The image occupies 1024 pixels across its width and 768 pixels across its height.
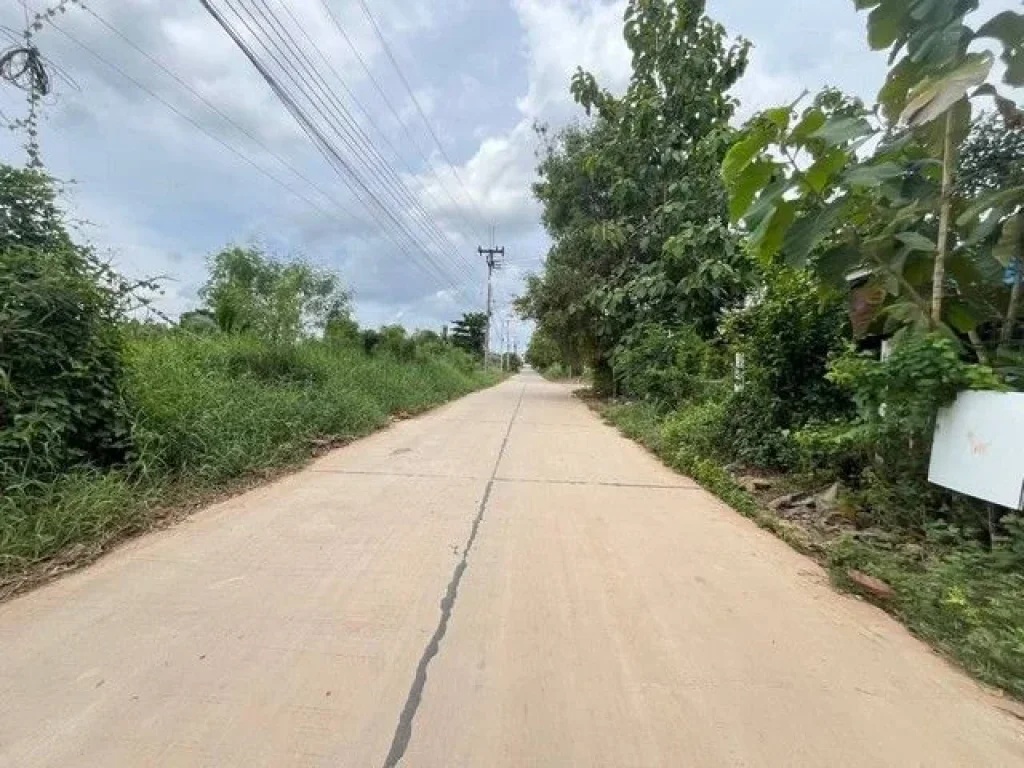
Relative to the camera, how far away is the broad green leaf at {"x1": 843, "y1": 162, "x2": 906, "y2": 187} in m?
3.52

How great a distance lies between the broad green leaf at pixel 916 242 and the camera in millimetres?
3734

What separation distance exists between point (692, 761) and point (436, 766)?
82cm

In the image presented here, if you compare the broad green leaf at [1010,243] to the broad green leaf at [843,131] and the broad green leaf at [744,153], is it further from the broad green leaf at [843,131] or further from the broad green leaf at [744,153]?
the broad green leaf at [744,153]

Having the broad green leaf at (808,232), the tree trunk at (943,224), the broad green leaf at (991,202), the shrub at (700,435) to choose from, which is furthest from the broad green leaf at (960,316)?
the shrub at (700,435)

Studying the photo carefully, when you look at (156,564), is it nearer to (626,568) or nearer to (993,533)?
(626,568)

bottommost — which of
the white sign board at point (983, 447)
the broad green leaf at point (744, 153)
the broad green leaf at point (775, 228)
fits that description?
the white sign board at point (983, 447)

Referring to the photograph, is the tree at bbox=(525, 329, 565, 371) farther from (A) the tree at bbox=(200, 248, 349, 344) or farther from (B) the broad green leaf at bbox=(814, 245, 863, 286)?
(B) the broad green leaf at bbox=(814, 245, 863, 286)

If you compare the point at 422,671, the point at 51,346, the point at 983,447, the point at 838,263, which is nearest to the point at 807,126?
the point at 838,263

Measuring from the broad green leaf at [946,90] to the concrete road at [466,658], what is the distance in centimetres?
267

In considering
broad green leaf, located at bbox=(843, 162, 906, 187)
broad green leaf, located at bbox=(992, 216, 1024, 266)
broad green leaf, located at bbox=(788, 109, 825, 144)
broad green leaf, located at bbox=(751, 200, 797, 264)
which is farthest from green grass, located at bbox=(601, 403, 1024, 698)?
broad green leaf, located at bbox=(788, 109, 825, 144)

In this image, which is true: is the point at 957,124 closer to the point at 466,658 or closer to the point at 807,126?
the point at 807,126

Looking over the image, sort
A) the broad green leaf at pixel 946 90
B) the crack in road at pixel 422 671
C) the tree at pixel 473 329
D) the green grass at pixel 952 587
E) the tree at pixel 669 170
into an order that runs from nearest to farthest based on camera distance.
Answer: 1. the crack in road at pixel 422 671
2. the green grass at pixel 952 587
3. the broad green leaf at pixel 946 90
4. the tree at pixel 669 170
5. the tree at pixel 473 329

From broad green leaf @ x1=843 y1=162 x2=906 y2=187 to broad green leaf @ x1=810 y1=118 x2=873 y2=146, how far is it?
0.22m

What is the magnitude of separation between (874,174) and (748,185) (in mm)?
755
